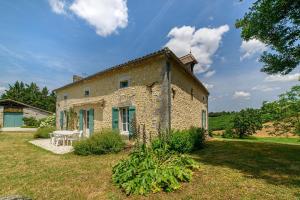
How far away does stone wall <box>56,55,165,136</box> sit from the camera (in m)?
8.61

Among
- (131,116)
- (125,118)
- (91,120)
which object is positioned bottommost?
(91,120)

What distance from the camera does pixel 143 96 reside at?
9.07m

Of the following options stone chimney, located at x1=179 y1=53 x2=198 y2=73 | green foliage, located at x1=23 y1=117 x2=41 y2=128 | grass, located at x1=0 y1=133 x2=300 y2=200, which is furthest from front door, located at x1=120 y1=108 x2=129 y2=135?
green foliage, located at x1=23 y1=117 x2=41 y2=128

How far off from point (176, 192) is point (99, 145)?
15.9ft

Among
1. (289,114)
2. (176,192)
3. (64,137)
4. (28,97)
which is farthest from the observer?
(28,97)

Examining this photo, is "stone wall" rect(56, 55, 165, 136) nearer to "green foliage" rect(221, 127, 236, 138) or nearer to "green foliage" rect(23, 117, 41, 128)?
"green foliage" rect(221, 127, 236, 138)

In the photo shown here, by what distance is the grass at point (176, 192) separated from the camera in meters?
4.02

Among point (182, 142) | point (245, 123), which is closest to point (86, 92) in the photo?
point (182, 142)

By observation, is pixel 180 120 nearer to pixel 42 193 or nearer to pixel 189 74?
pixel 189 74

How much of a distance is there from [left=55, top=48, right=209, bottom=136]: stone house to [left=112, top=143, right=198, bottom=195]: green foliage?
2629 millimetres

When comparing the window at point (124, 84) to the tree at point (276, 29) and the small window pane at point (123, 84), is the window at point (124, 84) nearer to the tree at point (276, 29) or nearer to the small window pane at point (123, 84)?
the small window pane at point (123, 84)

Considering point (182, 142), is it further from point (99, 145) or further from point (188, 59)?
point (188, 59)

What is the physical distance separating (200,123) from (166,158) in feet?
30.2

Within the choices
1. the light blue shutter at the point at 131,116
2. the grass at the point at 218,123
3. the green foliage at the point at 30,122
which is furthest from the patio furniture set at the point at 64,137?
the green foliage at the point at 30,122
